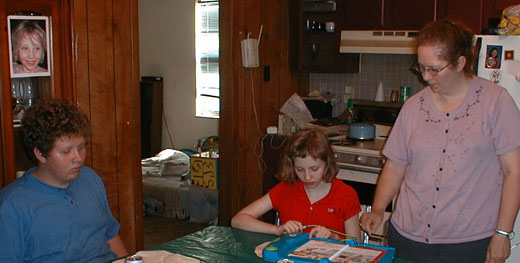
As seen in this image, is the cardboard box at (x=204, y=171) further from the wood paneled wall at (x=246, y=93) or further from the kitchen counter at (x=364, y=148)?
the kitchen counter at (x=364, y=148)

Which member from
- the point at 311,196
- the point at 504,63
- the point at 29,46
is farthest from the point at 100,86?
the point at 504,63

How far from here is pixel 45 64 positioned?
298cm

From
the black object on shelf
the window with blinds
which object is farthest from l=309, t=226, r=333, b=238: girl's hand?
the black object on shelf

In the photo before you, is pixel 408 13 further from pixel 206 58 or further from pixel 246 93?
pixel 206 58

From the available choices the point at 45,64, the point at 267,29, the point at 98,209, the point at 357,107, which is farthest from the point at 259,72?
the point at 98,209

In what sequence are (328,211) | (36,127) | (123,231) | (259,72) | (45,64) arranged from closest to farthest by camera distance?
(36,127) < (328,211) < (45,64) < (123,231) < (259,72)

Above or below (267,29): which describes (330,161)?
below

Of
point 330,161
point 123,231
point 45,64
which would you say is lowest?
point 123,231

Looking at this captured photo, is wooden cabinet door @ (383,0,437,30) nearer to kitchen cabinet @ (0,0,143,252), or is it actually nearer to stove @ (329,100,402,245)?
stove @ (329,100,402,245)

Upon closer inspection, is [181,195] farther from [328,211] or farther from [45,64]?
[328,211]

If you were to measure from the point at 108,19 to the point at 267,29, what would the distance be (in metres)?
1.43

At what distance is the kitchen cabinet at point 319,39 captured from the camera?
433 centimetres

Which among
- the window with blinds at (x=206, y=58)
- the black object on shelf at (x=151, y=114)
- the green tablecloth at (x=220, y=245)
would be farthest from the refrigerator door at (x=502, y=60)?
the black object on shelf at (x=151, y=114)

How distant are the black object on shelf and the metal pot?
10.7 feet
